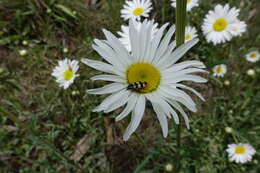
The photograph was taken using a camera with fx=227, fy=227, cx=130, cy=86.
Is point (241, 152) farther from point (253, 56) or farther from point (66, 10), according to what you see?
point (66, 10)

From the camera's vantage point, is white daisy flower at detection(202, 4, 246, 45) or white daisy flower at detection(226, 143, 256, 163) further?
white daisy flower at detection(202, 4, 246, 45)

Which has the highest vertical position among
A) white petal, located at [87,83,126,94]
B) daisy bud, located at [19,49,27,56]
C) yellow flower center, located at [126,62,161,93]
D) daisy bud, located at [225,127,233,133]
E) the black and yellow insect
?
daisy bud, located at [19,49,27,56]

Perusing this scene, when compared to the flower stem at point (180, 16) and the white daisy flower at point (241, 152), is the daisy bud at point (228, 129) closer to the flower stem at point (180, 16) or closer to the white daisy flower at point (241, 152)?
the white daisy flower at point (241, 152)

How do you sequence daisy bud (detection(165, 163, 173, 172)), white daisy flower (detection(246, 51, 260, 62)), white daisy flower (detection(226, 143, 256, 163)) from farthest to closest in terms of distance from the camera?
white daisy flower (detection(246, 51, 260, 62))
white daisy flower (detection(226, 143, 256, 163))
daisy bud (detection(165, 163, 173, 172))

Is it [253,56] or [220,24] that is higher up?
[220,24]

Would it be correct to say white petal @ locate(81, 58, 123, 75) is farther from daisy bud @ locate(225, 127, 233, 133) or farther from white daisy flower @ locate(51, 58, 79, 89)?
daisy bud @ locate(225, 127, 233, 133)

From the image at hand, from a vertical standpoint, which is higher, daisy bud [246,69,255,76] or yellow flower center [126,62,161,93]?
daisy bud [246,69,255,76]

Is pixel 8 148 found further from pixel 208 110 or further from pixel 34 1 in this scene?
pixel 208 110

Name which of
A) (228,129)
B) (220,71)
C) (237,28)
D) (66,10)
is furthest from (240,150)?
(66,10)

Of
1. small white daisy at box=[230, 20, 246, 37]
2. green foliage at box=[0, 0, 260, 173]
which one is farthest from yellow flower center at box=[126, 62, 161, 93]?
small white daisy at box=[230, 20, 246, 37]
